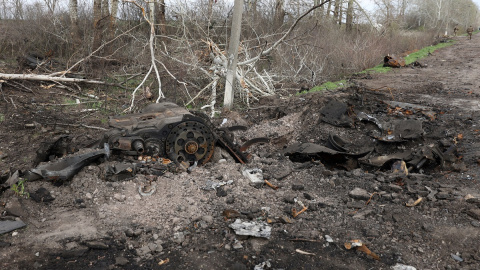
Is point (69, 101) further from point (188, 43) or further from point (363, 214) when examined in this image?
point (363, 214)

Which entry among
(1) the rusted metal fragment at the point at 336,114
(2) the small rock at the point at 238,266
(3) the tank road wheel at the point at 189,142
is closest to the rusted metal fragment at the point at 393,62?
(1) the rusted metal fragment at the point at 336,114

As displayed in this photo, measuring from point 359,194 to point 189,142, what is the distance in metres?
2.14

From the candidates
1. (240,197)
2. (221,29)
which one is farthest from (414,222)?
(221,29)

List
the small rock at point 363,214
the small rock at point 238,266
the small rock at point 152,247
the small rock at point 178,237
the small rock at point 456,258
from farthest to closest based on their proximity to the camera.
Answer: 1. the small rock at point 363,214
2. the small rock at point 178,237
3. the small rock at point 152,247
4. the small rock at point 456,258
5. the small rock at point 238,266

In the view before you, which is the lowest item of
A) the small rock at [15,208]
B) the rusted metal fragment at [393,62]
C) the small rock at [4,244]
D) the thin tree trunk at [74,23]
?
the small rock at [4,244]

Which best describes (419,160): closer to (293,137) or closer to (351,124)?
(351,124)

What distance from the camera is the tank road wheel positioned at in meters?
4.68

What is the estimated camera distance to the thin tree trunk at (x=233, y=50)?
7941 mm

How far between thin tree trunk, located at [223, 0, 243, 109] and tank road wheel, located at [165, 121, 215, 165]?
362 centimetres

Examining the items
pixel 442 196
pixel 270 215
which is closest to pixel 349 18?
pixel 442 196

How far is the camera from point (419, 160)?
5.48 m

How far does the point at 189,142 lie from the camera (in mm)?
4711

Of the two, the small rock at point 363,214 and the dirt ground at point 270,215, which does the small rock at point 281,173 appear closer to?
the dirt ground at point 270,215

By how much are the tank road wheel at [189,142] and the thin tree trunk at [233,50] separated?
362cm
